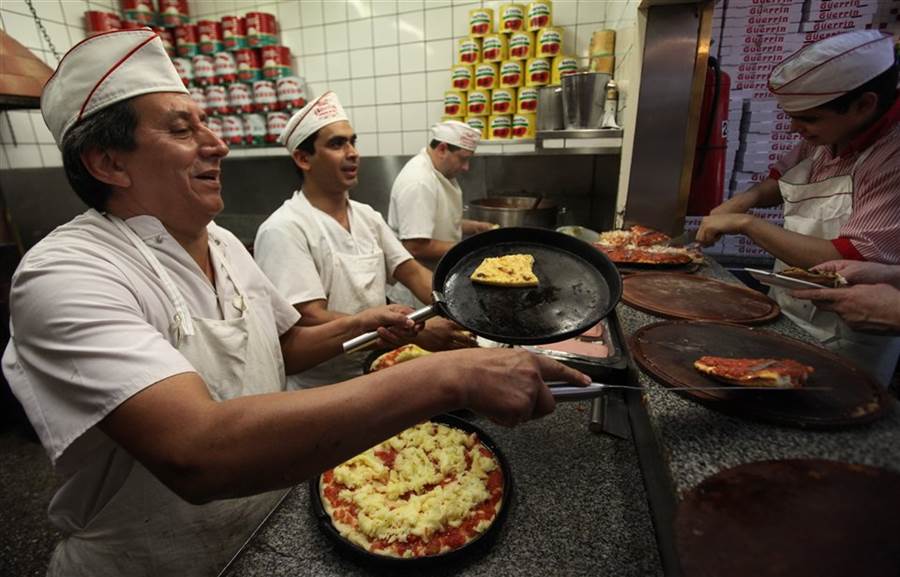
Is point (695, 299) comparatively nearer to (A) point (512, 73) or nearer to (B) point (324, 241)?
(B) point (324, 241)

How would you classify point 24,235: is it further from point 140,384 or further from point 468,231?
point 140,384

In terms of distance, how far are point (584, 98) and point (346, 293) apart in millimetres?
2166

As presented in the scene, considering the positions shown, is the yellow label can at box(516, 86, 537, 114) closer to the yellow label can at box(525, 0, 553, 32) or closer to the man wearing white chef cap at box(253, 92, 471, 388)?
the yellow label can at box(525, 0, 553, 32)

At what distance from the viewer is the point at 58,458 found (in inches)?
32.4

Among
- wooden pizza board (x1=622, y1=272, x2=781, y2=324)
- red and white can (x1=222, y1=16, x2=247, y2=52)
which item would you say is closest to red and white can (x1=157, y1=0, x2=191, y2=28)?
red and white can (x1=222, y1=16, x2=247, y2=52)

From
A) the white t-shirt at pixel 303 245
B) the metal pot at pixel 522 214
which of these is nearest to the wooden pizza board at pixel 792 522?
the white t-shirt at pixel 303 245

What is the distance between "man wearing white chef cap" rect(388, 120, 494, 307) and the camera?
10.2ft

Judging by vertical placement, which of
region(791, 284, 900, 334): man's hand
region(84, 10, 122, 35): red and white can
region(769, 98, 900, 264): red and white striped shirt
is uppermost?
region(84, 10, 122, 35): red and white can

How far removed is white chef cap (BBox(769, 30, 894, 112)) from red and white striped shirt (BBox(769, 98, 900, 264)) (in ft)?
0.77

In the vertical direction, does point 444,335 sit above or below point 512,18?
below

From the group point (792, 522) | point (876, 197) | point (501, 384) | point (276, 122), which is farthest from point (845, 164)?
point (276, 122)

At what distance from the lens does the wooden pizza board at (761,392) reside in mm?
924

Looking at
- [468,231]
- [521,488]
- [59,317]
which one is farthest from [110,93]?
[468,231]

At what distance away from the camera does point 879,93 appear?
1.58 metres
